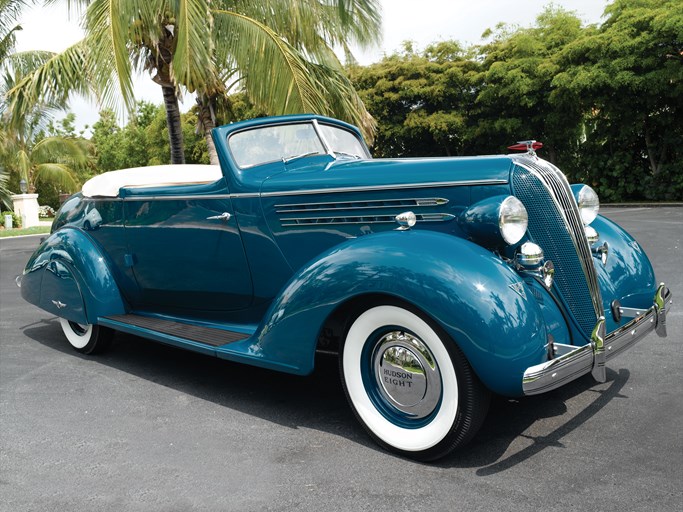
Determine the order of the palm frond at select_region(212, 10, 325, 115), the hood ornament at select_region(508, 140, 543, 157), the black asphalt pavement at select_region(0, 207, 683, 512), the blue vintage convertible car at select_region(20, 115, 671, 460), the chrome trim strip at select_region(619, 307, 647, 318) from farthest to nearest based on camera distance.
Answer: the palm frond at select_region(212, 10, 325, 115) → the chrome trim strip at select_region(619, 307, 647, 318) → the hood ornament at select_region(508, 140, 543, 157) → the blue vintage convertible car at select_region(20, 115, 671, 460) → the black asphalt pavement at select_region(0, 207, 683, 512)

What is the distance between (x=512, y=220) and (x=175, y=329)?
2.27 metres

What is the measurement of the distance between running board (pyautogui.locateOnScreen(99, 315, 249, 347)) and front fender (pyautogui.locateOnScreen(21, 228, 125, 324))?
0.14m

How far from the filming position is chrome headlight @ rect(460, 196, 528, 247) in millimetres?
2795

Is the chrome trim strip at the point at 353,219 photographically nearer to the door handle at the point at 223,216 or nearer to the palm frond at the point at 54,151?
the door handle at the point at 223,216

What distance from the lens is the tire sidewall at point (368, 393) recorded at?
268 cm

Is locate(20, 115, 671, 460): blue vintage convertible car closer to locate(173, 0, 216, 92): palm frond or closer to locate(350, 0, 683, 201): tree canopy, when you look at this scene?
locate(173, 0, 216, 92): palm frond

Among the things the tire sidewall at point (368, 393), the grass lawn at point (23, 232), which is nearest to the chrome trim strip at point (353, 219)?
the tire sidewall at point (368, 393)

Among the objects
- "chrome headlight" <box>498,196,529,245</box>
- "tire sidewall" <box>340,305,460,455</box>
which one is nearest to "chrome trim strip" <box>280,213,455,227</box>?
"chrome headlight" <box>498,196,529,245</box>

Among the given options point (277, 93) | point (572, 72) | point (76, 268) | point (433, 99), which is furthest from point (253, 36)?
point (433, 99)

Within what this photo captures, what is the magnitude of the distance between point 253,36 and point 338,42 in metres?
2.52

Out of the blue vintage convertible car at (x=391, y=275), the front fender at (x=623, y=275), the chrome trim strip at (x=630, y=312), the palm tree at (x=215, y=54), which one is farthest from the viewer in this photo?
the palm tree at (x=215, y=54)

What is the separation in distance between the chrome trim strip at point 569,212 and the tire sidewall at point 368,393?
91 centimetres

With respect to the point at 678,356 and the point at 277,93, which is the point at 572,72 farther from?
the point at 678,356

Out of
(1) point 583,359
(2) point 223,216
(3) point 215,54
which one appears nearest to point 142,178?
(2) point 223,216
